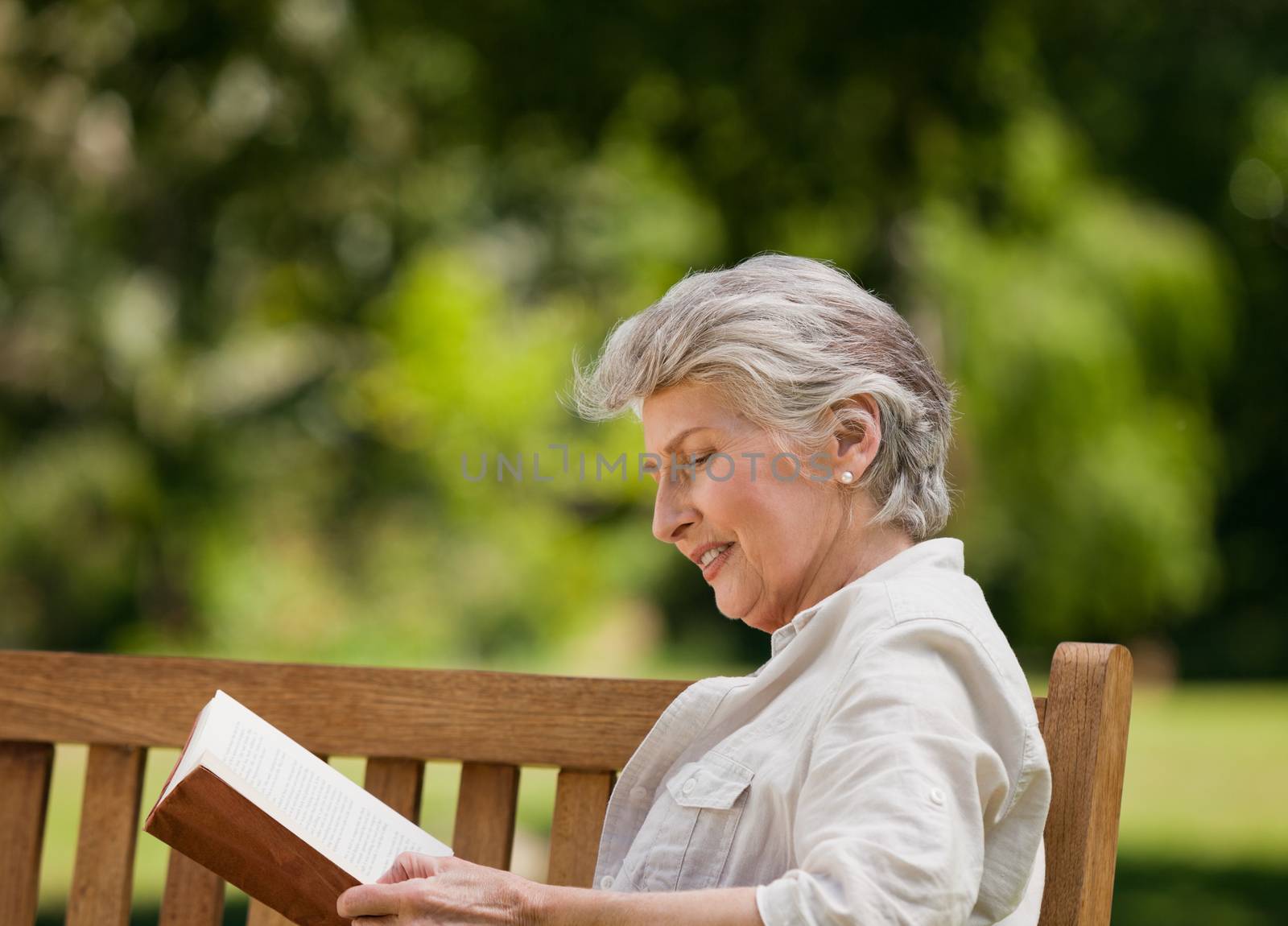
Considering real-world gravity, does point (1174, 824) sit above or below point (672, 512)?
below

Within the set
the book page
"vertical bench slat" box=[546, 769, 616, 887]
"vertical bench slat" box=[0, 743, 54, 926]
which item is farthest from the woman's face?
"vertical bench slat" box=[0, 743, 54, 926]

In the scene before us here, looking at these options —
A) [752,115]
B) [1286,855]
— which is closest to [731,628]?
[1286,855]

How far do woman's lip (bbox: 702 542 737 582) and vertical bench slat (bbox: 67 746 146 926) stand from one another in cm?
83

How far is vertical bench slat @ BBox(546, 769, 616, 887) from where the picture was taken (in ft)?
5.76

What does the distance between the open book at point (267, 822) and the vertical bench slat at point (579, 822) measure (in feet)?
0.95

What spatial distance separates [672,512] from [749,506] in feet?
0.34

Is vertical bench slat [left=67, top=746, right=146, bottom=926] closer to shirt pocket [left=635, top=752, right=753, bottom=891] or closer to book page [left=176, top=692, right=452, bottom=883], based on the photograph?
book page [left=176, top=692, right=452, bottom=883]

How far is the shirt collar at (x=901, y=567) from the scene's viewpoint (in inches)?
58.3

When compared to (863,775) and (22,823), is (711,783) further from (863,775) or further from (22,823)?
(22,823)

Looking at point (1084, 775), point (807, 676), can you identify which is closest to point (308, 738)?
point (807, 676)

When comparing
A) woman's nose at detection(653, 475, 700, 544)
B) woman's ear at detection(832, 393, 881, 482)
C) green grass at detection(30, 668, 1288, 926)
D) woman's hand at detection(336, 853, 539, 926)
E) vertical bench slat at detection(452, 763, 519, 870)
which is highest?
woman's ear at detection(832, 393, 881, 482)

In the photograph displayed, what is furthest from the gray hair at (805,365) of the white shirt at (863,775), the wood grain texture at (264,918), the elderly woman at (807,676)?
the wood grain texture at (264,918)

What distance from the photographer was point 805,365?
151 centimetres

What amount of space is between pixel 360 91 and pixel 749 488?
18.9 feet
